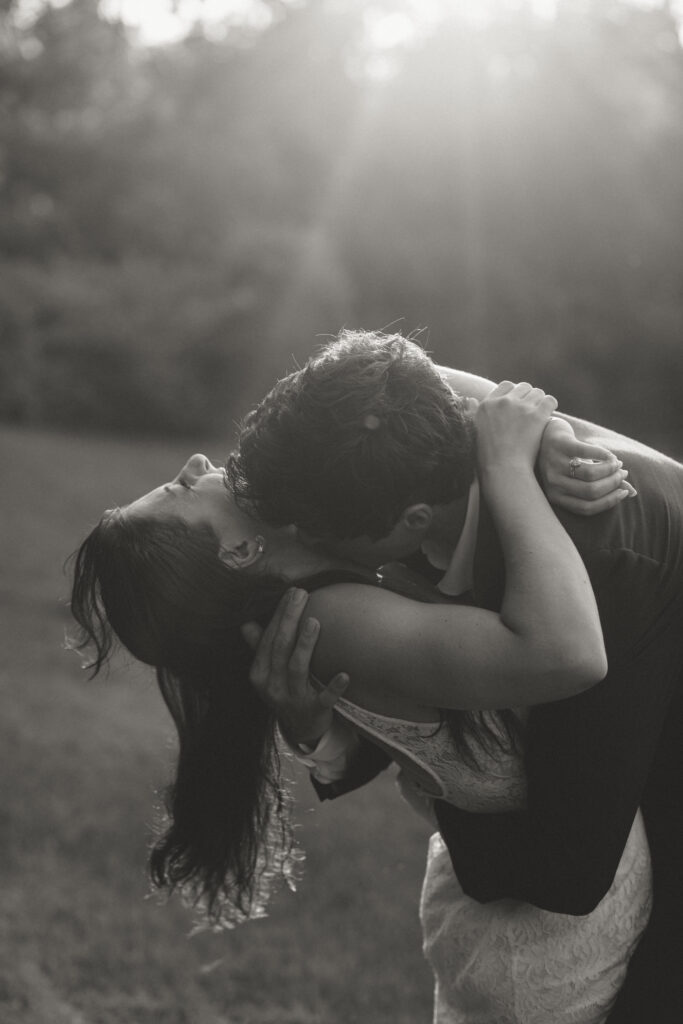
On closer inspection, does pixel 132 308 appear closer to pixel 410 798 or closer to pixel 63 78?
pixel 63 78

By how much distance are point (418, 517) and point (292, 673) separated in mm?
448

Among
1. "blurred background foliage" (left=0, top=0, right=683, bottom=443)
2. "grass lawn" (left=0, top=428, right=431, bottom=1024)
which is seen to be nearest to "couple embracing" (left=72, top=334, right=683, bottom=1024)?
"grass lawn" (left=0, top=428, right=431, bottom=1024)

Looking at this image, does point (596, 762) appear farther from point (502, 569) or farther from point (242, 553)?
point (242, 553)

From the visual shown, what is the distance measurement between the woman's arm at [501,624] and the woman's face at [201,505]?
0.27 meters

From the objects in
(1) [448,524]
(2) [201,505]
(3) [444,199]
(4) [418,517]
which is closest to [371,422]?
(4) [418,517]

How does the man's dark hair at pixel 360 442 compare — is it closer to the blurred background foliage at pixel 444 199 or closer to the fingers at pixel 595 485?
the fingers at pixel 595 485

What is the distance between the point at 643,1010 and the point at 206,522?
1.42m

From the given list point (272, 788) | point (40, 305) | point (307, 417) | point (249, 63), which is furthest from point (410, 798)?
point (249, 63)

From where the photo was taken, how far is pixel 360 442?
Result: 6.94 ft

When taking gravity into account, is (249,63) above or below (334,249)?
above

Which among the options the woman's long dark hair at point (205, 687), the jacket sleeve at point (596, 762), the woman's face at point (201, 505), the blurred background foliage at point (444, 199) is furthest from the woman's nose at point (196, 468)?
the blurred background foliage at point (444, 199)

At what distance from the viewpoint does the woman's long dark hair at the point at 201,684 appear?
2.46 meters

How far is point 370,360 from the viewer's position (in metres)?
2.18

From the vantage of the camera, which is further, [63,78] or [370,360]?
[63,78]
